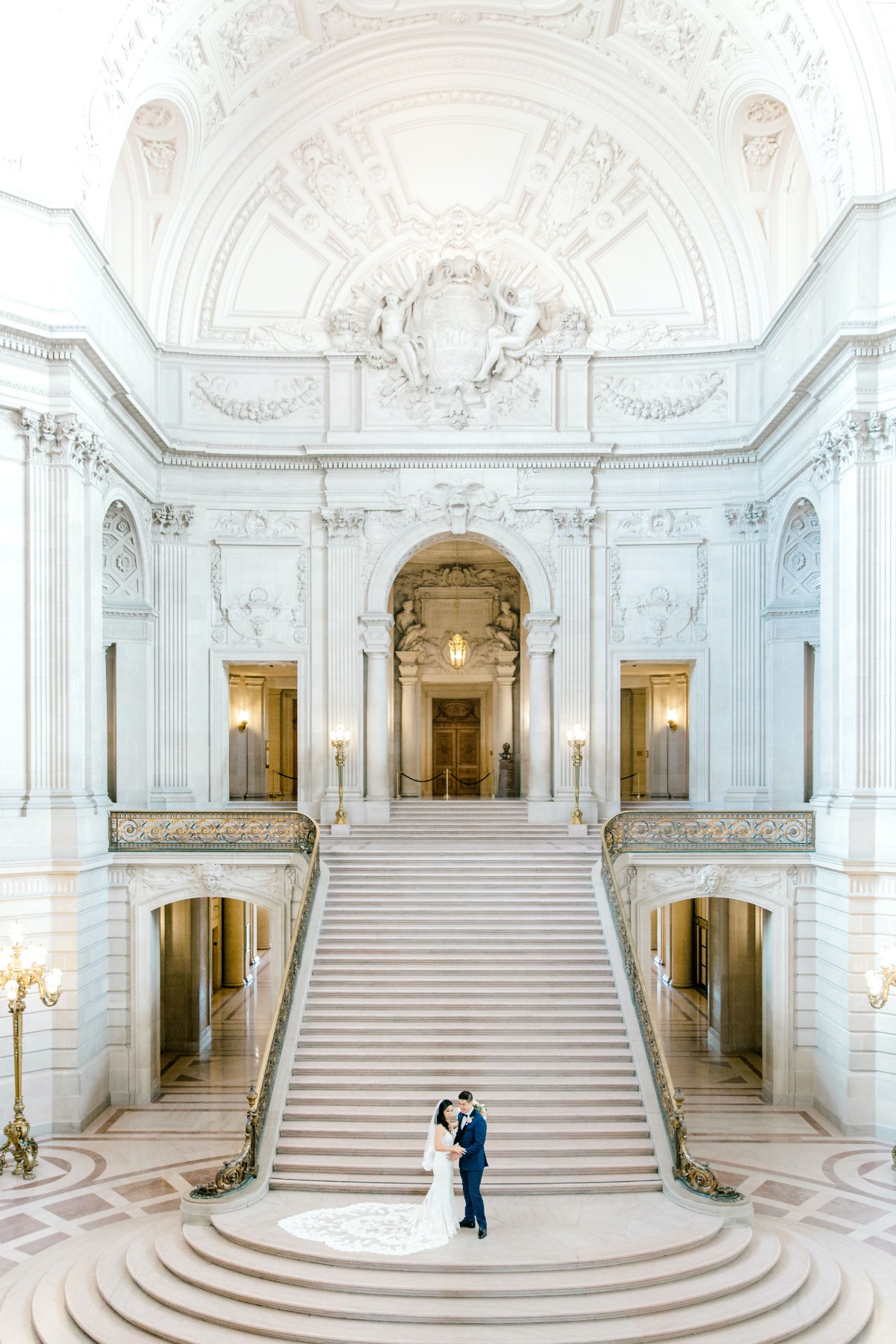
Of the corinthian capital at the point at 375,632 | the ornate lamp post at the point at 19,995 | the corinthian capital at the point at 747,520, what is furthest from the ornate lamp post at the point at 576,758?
the ornate lamp post at the point at 19,995

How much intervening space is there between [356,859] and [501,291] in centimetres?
1022

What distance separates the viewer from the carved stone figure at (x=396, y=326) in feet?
65.5

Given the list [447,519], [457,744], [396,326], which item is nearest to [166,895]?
[447,519]

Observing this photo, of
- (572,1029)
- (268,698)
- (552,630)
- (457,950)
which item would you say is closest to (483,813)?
(552,630)

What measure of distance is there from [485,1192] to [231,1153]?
153 inches

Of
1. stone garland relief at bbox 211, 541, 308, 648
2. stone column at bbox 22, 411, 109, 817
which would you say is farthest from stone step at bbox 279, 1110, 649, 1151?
stone garland relief at bbox 211, 541, 308, 648

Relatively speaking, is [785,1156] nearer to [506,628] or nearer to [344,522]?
[344,522]

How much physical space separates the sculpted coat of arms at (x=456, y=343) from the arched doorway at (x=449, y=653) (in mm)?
4835

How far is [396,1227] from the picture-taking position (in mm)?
10312

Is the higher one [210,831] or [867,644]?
[867,644]

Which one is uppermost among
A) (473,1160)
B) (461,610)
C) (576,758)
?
(461,610)

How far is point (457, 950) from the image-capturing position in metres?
14.8

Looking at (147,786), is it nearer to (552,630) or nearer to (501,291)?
(552,630)

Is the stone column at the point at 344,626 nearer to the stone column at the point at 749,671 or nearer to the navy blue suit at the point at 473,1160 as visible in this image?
the stone column at the point at 749,671
